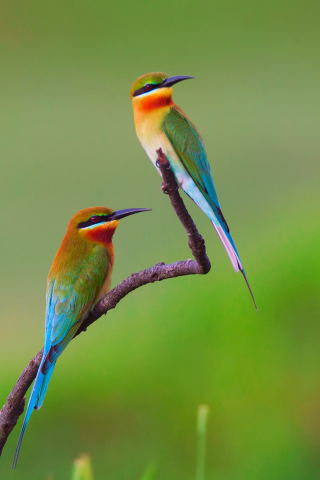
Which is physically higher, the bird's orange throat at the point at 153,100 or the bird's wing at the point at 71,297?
the bird's orange throat at the point at 153,100

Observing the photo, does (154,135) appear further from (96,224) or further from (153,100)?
(96,224)

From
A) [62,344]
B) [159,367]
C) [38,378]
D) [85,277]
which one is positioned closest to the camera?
[38,378]

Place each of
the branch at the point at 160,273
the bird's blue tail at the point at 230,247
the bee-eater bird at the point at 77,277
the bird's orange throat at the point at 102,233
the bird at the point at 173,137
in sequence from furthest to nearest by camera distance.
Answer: the bird's orange throat at the point at 102,233
the bird at the point at 173,137
the bee-eater bird at the point at 77,277
the bird's blue tail at the point at 230,247
the branch at the point at 160,273

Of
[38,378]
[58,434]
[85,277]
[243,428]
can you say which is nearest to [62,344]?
[38,378]

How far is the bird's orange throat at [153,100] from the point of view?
177 cm

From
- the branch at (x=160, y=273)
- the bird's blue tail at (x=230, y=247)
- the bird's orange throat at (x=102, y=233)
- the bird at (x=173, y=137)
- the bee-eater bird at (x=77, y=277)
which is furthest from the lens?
the bird's orange throat at (x=102, y=233)

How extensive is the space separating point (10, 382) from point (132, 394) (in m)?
0.76

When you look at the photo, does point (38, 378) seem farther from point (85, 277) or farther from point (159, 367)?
point (159, 367)

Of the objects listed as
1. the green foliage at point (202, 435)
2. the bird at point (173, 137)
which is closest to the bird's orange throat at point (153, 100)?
the bird at point (173, 137)

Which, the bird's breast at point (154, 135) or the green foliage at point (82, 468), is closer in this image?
the green foliage at point (82, 468)

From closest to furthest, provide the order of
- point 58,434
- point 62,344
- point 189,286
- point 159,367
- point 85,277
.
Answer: point 62,344
point 85,277
point 58,434
point 159,367
point 189,286

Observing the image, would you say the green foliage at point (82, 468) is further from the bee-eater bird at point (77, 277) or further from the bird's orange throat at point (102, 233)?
Result: the bird's orange throat at point (102, 233)

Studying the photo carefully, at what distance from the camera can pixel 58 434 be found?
3461 millimetres

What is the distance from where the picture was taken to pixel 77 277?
1.80 m
